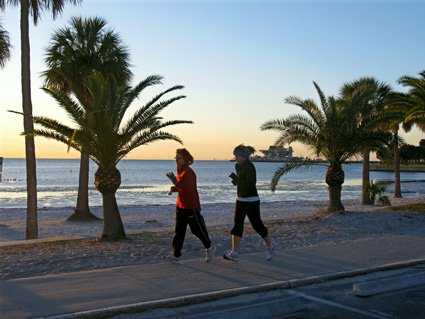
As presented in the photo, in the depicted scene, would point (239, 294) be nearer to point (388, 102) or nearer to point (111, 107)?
point (111, 107)

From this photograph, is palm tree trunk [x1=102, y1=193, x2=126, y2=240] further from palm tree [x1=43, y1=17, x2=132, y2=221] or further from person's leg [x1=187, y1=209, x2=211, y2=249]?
palm tree [x1=43, y1=17, x2=132, y2=221]

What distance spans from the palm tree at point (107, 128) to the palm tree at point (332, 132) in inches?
210

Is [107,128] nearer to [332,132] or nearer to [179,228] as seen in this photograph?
[179,228]

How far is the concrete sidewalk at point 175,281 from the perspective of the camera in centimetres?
505

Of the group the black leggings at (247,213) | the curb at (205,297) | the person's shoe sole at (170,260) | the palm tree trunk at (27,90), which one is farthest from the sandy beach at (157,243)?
the palm tree trunk at (27,90)

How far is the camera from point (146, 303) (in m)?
5.11

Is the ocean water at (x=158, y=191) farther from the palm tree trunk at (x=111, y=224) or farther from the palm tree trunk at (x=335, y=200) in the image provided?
the palm tree trunk at (x=111, y=224)

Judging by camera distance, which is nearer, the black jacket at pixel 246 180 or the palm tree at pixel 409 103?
the black jacket at pixel 246 180

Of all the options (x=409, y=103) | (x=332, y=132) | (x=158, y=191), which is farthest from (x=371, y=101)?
(x=158, y=191)

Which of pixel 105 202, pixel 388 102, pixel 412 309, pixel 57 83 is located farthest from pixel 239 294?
pixel 388 102

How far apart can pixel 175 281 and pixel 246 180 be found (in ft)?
6.19

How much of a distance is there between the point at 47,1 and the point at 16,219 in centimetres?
1189

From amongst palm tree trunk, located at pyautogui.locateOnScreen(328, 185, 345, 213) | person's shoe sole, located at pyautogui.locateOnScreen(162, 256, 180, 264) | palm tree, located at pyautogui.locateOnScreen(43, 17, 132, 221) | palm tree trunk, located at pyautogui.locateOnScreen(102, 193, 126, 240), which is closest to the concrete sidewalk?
person's shoe sole, located at pyautogui.locateOnScreen(162, 256, 180, 264)

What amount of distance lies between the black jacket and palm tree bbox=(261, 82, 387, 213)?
8.30 metres
